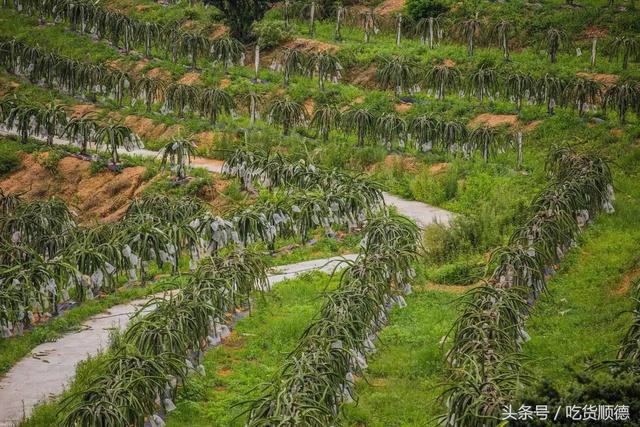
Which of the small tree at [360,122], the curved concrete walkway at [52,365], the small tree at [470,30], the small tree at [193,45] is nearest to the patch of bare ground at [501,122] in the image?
the small tree at [360,122]

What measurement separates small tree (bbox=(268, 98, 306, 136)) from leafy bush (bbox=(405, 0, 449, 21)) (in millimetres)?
12873

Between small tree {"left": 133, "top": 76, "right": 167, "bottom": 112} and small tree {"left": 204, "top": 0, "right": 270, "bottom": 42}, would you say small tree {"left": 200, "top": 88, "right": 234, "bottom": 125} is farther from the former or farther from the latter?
small tree {"left": 204, "top": 0, "right": 270, "bottom": 42}

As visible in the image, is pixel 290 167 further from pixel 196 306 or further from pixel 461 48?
pixel 461 48

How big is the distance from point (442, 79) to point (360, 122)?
4834 mm

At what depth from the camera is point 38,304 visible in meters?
19.1

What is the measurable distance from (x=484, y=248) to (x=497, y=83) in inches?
510

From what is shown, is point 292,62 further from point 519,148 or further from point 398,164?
point 519,148

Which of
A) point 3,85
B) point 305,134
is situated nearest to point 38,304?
point 305,134

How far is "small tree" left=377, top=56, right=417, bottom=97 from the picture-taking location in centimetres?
3591

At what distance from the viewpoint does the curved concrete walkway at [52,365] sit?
15664 mm

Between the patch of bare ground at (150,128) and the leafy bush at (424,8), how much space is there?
14753 millimetres

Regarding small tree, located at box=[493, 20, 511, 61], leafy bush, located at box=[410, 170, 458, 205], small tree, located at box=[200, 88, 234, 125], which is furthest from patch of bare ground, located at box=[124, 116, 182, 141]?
small tree, located at box=[493, 20, 511, 61]

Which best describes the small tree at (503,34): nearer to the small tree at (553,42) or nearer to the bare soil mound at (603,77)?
the small tree at (553,42)

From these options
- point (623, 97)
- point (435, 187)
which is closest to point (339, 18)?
point (623, 97)
